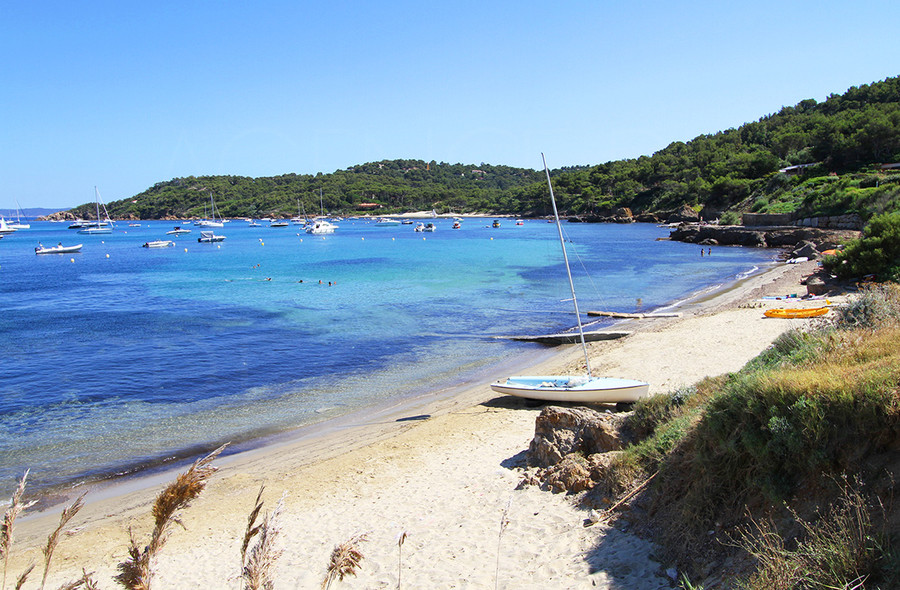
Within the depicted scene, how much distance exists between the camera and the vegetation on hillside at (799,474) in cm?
415

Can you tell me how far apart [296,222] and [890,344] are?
169253mm

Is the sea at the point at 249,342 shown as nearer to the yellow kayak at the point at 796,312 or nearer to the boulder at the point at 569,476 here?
the boulder at the point at 569,476

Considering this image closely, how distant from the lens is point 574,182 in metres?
155

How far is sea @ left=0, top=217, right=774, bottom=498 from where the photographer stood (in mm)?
14188

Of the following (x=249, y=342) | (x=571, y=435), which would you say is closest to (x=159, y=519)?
(x=571, y=435)

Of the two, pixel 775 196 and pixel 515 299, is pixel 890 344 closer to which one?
pixel 515 299

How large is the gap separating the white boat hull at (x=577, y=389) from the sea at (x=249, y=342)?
3.35 m

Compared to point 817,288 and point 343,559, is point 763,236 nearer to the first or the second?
point 817,288

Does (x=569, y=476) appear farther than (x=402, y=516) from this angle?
No

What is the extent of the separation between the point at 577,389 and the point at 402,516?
5.87 meters

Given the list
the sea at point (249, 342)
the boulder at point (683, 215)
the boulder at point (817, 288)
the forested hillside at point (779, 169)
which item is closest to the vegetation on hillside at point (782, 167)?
the forested hillside at point (779, 169)

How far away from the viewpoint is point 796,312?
65.4ft

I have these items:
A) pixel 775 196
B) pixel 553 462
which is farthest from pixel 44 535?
pixel 775 196

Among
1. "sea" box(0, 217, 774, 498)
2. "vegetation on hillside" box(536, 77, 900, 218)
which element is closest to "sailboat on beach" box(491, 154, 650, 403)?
"sea" box(0, 217, 774, 498)
